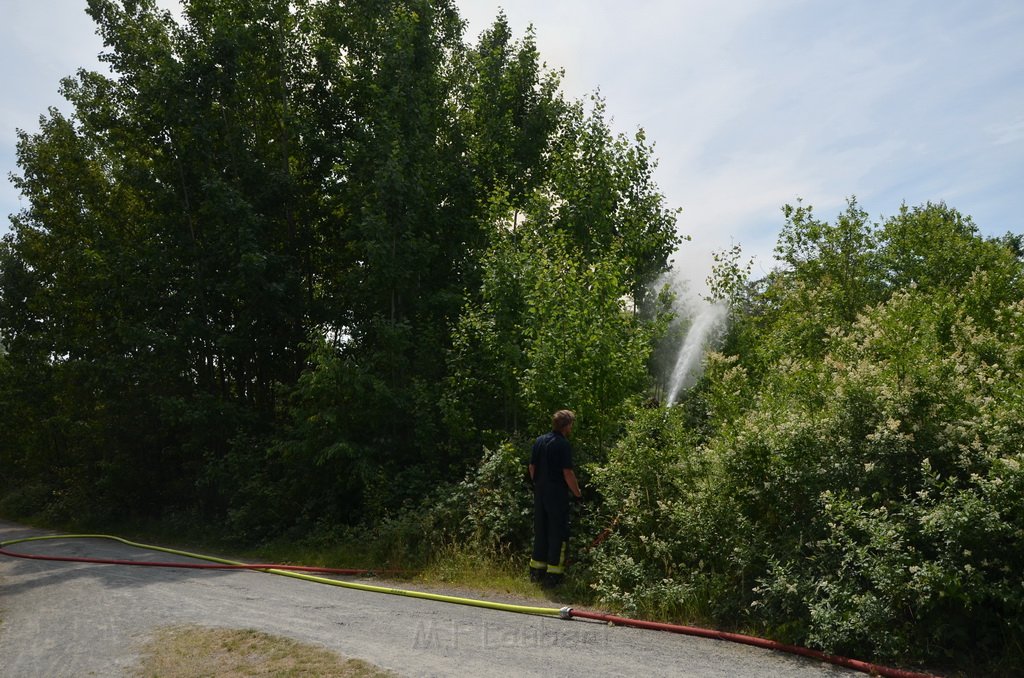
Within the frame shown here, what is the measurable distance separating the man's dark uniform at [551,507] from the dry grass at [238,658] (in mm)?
3378

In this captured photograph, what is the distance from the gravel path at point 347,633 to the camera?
5.69 metres

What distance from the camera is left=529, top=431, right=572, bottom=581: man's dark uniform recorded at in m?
8.85

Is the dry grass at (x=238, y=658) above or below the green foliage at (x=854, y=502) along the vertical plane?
below

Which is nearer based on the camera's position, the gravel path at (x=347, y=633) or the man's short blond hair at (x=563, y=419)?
the gravel path at (x=347, y=633)

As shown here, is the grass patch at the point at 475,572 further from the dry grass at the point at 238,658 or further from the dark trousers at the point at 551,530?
the dry grass at the point at 238,658

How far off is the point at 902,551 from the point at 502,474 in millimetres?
6189

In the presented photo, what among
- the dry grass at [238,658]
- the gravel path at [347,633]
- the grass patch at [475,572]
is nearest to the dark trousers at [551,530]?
the grass patch at [475,572]

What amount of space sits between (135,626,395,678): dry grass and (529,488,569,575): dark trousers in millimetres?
3345

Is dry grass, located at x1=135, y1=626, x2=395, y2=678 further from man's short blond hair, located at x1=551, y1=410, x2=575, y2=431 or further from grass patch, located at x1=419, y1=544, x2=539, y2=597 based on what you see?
man's short blond hair, located at x1=551, y1=410, x2=575, y2=431

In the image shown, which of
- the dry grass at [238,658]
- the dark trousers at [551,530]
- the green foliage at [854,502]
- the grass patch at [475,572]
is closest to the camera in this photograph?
the green foliage at [854,502]

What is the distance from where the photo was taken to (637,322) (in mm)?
12375

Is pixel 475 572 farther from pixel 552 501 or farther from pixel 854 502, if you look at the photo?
pixel 854 502

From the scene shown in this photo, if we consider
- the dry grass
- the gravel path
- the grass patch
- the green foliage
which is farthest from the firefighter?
the dry grass

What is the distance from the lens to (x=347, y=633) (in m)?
6.77
